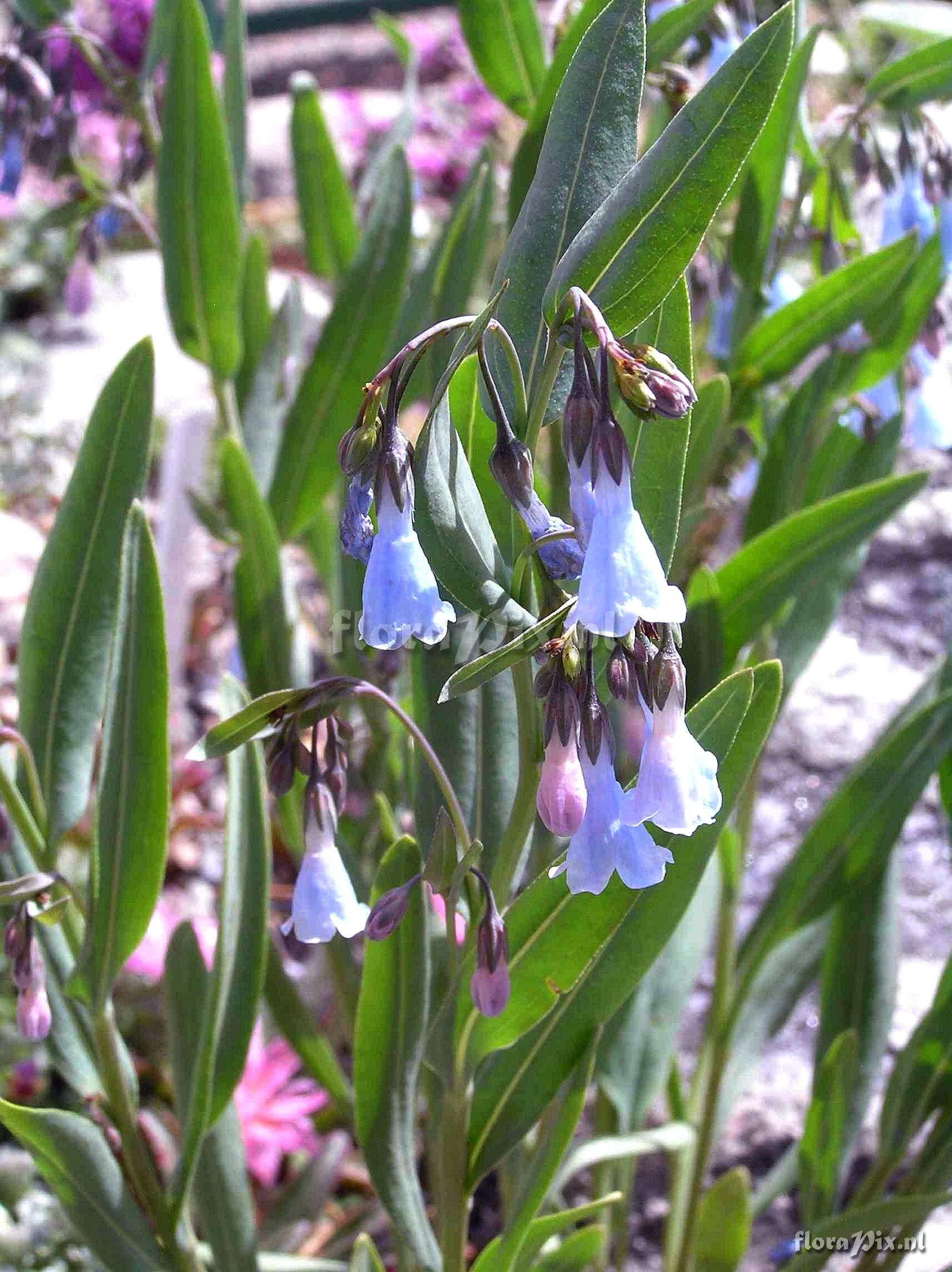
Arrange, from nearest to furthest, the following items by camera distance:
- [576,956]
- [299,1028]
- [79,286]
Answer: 1. [576,956]
2. [299,1028]
3. [79,286]

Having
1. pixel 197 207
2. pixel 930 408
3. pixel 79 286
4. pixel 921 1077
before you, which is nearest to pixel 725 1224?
pixel 921 1077

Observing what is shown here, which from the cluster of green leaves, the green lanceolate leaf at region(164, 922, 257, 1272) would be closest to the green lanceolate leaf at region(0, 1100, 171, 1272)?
the cluster of green leaves

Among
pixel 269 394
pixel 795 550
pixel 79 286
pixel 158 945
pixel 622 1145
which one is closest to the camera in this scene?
pixel 795 550

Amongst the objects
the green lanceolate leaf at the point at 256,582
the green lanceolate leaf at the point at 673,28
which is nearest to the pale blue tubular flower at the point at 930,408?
the green lanceolate leaf at the point at 673,28

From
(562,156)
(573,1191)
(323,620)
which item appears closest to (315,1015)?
(573,1191)

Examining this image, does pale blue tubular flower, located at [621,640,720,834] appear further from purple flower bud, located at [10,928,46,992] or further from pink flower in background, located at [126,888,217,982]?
pink flower in background, located at [126,888,217,982]

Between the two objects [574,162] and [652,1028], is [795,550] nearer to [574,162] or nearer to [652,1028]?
[574,162]

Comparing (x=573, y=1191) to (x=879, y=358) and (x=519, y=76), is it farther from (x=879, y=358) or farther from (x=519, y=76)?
(x=519, y=76)
